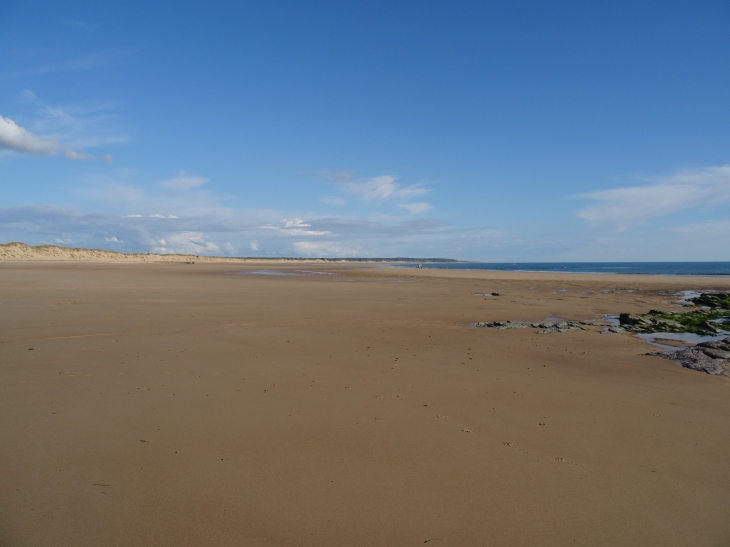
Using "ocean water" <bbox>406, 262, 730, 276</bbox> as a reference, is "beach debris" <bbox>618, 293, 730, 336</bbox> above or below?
below

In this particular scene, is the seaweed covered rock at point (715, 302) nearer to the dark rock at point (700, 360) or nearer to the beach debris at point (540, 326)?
the beach debris at point (540, 326)

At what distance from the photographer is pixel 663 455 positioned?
4688 millimetres

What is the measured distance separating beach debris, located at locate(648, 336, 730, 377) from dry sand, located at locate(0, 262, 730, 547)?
458mm

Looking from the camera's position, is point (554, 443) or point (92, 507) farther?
point (554, 443)

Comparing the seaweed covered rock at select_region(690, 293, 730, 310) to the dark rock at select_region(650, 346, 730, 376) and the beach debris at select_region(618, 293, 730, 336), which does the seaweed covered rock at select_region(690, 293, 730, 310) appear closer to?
the beach debris at select_region(618, 293, 730, 336)

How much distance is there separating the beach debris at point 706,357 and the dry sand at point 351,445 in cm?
46

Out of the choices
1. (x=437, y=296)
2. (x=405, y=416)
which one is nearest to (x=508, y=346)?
(x=405, y=416)

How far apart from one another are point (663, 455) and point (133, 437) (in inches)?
224

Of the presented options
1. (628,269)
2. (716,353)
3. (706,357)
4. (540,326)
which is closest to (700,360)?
(706,357)

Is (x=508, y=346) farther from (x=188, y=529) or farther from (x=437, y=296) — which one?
(x=437, y=296)

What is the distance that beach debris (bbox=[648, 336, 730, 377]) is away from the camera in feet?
26.6

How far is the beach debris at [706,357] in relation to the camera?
8109mm

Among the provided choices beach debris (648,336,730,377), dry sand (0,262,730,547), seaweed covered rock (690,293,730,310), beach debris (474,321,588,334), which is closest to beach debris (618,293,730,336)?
beach debris (474,321,588,334)

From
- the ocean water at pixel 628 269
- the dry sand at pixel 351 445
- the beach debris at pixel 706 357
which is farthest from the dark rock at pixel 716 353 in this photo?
the ocean water at pixel 628 269
